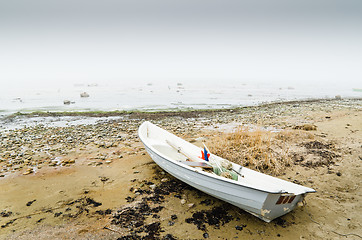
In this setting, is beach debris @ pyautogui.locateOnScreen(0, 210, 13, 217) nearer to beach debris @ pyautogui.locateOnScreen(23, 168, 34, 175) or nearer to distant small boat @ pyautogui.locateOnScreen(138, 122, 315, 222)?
beach debris @ pyautogui.locateOnScreen(23, 168, 34, 175)

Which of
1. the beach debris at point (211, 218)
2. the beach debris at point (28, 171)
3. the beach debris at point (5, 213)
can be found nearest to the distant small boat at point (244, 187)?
the beach debris at point (211, 218)

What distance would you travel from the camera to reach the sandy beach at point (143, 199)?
4.39 m

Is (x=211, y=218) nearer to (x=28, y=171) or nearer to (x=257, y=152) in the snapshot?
(x=257, y=152)

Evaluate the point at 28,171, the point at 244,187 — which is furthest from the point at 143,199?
the point at 28,171

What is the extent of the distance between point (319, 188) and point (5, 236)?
818cm

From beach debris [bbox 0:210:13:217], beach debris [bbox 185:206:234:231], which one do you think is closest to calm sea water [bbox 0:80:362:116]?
beach debris [bbox 0:210:13:217]

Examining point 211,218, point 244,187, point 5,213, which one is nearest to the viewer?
point 244,187

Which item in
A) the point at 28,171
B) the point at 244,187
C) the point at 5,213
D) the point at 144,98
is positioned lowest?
the point at 5,213

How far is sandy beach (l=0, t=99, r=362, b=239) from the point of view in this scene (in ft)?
14.4

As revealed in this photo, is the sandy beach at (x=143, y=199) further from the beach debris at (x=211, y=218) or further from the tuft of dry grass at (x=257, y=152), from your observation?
the tuft of dry grass at (x=257, y=152)

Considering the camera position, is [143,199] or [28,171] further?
[28,171]

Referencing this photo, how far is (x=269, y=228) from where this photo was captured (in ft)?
14.4

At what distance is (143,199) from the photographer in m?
5.60

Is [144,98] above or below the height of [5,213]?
above
